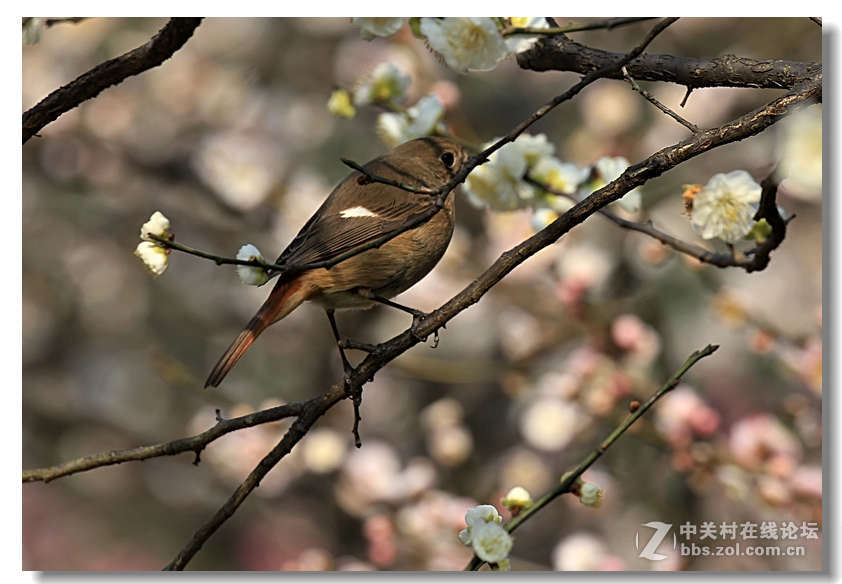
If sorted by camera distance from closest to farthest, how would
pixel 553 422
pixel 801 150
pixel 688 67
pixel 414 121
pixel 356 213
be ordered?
pixel 688 67 → pixel 801 150 → pixel 414 121 → pixel 356 213 → pixel 553 422

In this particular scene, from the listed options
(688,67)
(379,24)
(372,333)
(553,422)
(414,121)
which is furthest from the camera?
(372,333)

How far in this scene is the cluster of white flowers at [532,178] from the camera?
53.4 inches

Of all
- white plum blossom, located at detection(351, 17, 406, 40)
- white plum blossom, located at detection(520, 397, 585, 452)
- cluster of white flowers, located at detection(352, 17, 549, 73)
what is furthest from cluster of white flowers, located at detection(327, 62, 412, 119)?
white plum blossom, located at detection(520, 397, 585, 452)

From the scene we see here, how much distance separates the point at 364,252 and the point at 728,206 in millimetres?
500

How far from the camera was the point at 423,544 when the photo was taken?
2004mm

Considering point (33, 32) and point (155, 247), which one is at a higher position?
point (33, 32)

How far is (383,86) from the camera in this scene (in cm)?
141

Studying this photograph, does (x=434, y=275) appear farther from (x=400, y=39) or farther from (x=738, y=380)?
(x=738, y=380)

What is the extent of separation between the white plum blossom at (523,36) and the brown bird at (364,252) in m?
0.30

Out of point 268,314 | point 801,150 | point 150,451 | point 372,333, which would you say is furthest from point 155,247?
point 372,333

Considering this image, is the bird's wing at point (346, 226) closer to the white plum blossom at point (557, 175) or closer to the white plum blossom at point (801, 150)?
the white plum blossom at point (557, 175)

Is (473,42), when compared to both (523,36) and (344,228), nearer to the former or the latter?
(523,36)

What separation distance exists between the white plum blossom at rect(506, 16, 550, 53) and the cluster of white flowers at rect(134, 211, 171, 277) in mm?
455

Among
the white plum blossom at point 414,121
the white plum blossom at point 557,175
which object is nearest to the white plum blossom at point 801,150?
the white plum blossom at point 557,175
